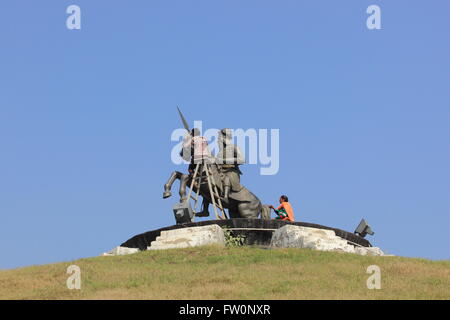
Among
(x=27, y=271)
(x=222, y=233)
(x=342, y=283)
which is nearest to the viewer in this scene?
(x=342, y=283)

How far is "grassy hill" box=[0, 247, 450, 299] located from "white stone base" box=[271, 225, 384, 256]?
104 cm

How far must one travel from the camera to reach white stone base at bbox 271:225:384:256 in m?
27.3

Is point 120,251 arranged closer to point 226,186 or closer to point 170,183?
point 170,183

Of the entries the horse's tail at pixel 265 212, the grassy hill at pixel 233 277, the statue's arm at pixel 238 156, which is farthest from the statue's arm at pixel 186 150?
the grassy hill at pixel 233 277

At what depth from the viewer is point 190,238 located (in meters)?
28.0

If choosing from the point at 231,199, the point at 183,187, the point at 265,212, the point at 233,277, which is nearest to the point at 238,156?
the point at 231,199

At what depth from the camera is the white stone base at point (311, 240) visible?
27.3m

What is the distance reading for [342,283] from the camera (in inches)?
832

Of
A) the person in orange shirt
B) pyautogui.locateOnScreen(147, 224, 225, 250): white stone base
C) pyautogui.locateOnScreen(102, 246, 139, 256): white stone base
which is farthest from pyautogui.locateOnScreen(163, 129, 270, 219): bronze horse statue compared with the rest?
pyautogui.locateOnScreen(102, 246, 139, 256): white stone base

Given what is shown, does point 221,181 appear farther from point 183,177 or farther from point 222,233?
point 222,233

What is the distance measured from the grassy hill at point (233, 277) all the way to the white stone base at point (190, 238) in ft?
3.38
